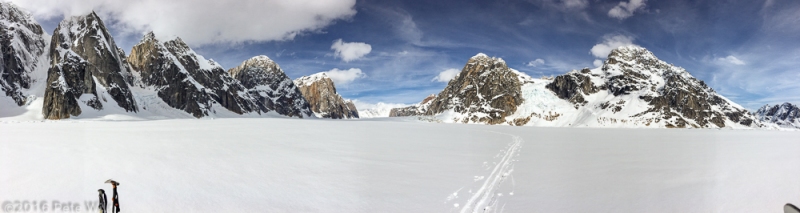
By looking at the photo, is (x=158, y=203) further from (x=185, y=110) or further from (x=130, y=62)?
(x=130, y=62)

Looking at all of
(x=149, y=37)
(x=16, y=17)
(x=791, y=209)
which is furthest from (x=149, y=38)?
(x=791, y=209)

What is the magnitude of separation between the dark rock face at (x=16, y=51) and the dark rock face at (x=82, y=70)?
22.3 ft

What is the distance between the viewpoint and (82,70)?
402 feet

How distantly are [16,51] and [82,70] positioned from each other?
2143 cm

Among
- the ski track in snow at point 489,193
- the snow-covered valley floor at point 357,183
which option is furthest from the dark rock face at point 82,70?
the ski track in snow at point 489,193

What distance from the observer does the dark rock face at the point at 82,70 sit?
10888 cm

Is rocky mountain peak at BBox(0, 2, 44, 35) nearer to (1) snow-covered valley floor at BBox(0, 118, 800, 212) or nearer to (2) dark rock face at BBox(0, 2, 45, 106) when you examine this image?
(2) dark rock face at BBox(0, 2, 45, 106)

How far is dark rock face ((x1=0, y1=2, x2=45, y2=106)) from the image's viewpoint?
114 m

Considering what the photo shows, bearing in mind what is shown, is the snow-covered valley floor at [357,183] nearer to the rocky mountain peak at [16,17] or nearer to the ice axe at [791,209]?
the ice axe at [791,209]

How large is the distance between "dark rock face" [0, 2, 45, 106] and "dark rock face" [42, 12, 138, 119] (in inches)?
268

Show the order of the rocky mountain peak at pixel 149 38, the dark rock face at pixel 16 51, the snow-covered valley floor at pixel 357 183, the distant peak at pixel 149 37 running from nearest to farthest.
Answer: the snow-covered valley floor at pixel 357 183 → the dark rock face at pixel 16 51 → the rocky mountain peak at pixel 149 38 → the distant peak at pixel 149 37

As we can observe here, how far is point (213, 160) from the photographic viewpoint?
478 inches

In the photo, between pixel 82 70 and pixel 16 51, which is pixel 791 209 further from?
pixel 16 51

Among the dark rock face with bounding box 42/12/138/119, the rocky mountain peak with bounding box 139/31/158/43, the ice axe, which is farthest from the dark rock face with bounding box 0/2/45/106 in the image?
the ice axe
